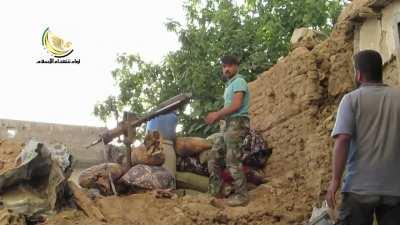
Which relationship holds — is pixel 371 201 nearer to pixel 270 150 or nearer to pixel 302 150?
pixel 302 150

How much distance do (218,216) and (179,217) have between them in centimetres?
38

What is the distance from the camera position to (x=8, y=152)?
669 centimetres

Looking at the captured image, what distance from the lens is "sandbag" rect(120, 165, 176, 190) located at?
20.2 feet

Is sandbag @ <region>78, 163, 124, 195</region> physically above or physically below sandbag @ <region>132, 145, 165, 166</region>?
below

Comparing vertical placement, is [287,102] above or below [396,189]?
above

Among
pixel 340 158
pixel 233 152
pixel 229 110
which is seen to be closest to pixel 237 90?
pixel 229 110

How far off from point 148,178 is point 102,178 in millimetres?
526

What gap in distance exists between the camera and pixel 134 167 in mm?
6297

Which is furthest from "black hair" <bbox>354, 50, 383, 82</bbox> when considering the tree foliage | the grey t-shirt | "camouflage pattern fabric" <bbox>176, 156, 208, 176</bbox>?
the tree foliage

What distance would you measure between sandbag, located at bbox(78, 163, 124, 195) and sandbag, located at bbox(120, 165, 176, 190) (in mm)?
117

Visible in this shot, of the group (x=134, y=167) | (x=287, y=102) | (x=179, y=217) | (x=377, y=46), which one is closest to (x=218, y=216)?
(x=179, y=217)

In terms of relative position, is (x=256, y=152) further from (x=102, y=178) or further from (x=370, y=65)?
(x=370, y=65)

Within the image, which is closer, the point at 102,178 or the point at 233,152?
the point at 233,152

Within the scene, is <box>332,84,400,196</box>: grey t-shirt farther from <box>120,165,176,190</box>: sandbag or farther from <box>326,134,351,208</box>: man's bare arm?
<box>120,165,176,190</box>: sandbag
